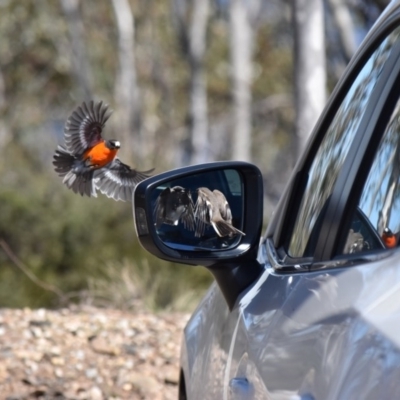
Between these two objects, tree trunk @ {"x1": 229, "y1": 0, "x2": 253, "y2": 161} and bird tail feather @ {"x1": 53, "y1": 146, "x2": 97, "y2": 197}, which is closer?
bird tail feather @ {"x1": 53, "y1": 146, "x2": 97, "y2": 197}

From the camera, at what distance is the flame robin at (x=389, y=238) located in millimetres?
1421

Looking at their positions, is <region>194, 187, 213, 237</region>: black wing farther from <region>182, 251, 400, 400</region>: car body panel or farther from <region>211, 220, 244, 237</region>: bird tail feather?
<region>182, 251, 400, 400</region>: car body panel

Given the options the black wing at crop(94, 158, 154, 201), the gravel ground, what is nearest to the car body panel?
the black wing at crop(94, 158, 154, 201)

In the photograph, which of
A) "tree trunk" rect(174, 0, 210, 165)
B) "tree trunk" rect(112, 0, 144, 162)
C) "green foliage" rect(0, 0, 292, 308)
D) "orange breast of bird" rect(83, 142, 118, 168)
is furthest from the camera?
"tree trunk" rect(112, 0, 144, 162)

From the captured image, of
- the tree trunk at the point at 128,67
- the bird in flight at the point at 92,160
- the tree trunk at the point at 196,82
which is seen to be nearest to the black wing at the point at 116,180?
the bird in flight at the point at 92,160

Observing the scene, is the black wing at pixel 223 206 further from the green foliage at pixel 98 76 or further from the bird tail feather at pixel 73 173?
the green foliage at pixel 98 76

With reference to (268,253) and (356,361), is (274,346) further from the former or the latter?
(268,253)

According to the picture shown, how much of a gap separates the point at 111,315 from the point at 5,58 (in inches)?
1044

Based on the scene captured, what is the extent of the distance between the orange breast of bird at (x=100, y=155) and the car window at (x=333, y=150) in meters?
1.10

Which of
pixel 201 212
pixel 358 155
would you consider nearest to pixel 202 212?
pixel 201 212

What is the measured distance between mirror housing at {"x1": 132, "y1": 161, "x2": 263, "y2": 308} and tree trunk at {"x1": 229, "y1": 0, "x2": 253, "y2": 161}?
14.0 m

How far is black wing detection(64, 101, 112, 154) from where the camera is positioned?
10.8 feet

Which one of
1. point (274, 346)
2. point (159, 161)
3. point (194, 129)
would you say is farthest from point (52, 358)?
point (194, 129)

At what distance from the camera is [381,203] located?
61.3 inches
